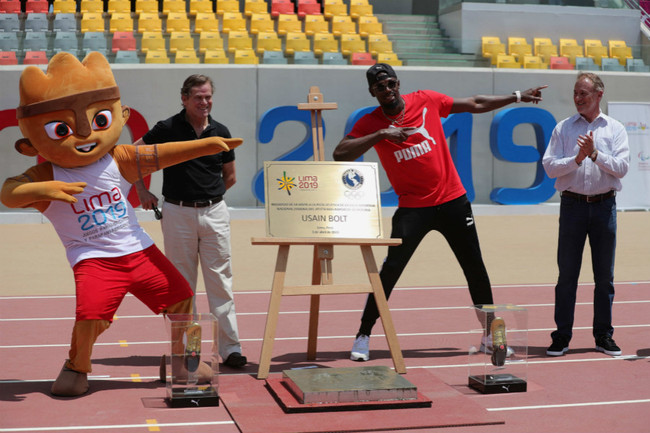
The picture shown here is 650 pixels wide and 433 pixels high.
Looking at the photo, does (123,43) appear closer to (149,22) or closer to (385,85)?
(149,22)

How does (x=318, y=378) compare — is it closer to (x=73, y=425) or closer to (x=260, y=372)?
(x=260, y=372)

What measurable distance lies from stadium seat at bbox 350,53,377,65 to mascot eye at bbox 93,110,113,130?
13.7 meters

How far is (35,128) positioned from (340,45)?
15721 millimetres

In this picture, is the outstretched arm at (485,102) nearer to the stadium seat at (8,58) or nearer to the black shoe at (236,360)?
the black shoe at (236,360)

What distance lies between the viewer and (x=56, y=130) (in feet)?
18.3

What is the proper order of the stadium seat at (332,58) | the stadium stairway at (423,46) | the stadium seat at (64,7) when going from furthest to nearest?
the stadium seat at (64,7) < the stadium stairway at (423,46) < the stadium seat at (332,58)

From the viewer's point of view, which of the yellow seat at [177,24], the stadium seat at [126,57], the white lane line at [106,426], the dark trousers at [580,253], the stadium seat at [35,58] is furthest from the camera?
the yellow seat at [177,24]

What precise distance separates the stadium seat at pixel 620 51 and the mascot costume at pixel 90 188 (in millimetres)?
16725

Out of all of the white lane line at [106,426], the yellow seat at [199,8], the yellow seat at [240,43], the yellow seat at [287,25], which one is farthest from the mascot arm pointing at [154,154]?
the yellow seat at [199,8]

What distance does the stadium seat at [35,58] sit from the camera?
55.3 feet

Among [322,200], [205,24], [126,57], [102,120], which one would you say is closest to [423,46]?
[205,24]

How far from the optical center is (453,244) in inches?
265

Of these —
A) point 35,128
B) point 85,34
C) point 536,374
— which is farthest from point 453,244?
point 85,34

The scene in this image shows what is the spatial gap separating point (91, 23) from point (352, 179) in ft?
50.0
